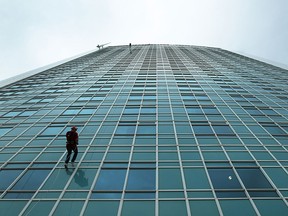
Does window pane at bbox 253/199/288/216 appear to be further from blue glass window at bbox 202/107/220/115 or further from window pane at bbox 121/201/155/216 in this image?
blue glass window at bbox 202/107/220/115

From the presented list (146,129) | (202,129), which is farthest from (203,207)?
(146,129)

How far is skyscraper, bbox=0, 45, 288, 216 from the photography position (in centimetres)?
1209

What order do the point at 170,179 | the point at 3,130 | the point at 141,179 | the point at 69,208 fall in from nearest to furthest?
the point at 69,208 → the point at 170,179 → the point at 141,179 → the point at 3,130

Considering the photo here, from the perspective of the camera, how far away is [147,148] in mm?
17141

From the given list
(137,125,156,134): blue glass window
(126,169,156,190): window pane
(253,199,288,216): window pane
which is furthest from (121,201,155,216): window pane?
(137,125,156,134): blue glass window

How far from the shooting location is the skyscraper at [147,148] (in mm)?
12086

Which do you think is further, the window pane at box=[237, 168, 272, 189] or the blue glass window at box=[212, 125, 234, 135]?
the blue glass window at box=[212, 125, 234, 135]

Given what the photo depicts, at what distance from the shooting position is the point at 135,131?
64.4 feet

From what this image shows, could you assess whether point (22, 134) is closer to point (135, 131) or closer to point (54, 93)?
point (135, 131)

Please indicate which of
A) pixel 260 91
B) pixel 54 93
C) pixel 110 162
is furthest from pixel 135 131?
pixel 260 91

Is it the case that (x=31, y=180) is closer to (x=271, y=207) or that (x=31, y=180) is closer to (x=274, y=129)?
(x=271, y=207)

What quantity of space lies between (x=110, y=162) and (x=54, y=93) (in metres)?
16.7

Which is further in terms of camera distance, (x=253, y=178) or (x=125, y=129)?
(x=125, y=129)

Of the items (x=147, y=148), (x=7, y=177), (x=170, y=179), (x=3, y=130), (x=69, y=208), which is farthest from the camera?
(x=3, y=130)
